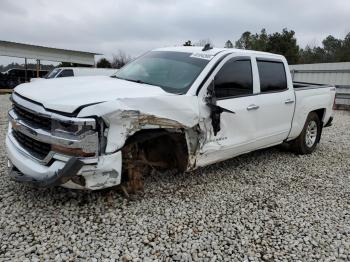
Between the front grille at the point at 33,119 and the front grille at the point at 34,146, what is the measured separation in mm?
173

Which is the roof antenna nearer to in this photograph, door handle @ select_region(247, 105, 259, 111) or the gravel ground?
door handle @ select_region(247, 105, 259, 111)

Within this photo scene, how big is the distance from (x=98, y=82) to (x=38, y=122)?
3.14ft

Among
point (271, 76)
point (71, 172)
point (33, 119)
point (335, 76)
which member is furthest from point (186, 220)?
point (335, 76)

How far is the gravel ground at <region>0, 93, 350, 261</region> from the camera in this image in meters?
3.02

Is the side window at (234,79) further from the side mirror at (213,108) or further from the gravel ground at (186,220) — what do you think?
the gravel ground at (186,220)

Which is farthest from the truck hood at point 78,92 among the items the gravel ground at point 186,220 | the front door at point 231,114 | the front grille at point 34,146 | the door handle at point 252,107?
the door handle at point 252,107

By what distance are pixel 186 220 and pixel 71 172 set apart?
132 centimetres

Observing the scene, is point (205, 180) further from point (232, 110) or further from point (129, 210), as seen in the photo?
point (129, 210)

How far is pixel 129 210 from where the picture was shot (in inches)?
145

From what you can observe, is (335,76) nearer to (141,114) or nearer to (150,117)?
(150,117)

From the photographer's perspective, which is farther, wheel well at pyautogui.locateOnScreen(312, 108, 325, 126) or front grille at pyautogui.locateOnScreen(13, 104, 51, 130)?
wheel well at pyautogui.locateOnScreen(312, 108, 325, 126)

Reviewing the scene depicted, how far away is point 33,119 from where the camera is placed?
137 inches

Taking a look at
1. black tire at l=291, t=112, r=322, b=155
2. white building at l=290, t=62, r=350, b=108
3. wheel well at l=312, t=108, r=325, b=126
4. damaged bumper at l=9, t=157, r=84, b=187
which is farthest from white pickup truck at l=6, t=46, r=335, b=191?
white building at l=290, t=62, r=350, b=108

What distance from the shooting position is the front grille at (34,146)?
333 cm
